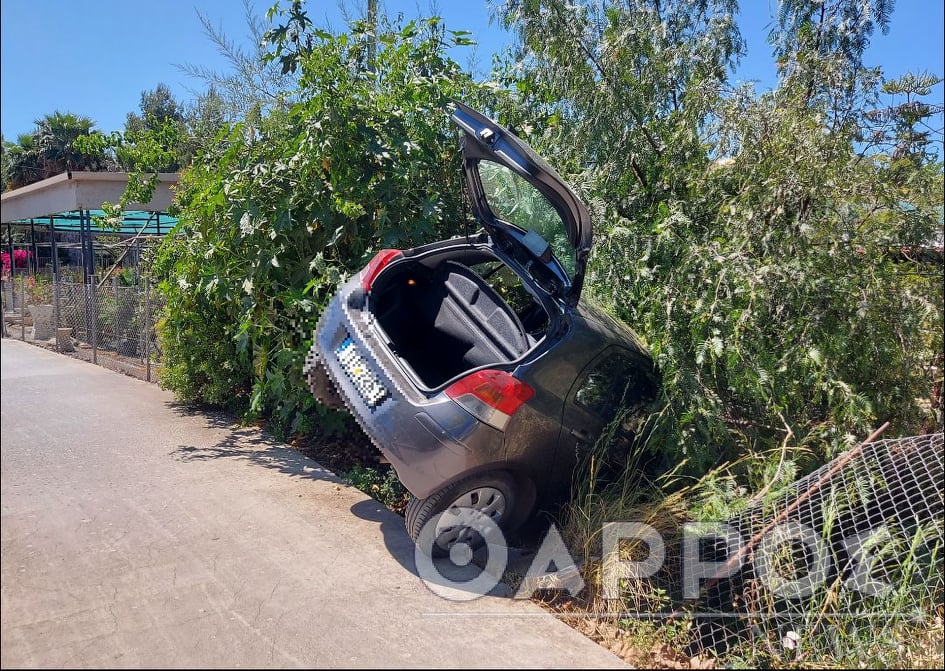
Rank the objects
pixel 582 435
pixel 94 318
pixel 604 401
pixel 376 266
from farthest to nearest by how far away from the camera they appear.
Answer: pixel 94 318
pixel 376 266
pixel 604 401
pixel 582 435

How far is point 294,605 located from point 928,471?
11.0ft

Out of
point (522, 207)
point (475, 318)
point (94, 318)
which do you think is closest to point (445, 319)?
point (475, 318)

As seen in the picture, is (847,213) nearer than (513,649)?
No

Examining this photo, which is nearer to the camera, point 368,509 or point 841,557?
point 841,557

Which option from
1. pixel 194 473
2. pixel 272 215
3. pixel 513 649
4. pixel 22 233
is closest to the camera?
pixel 513 649

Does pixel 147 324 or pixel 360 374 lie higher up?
pixel 147 324

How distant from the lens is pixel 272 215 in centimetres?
612

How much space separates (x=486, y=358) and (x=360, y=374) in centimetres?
102

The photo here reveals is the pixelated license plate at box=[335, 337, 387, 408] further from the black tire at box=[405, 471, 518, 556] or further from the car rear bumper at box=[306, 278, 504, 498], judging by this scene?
the black tire at box=[405, 471, 518, 556]

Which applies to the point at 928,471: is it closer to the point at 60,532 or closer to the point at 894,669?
the point at 894,669

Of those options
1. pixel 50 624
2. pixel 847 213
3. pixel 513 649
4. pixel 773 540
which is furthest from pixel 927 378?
pixel 50 624

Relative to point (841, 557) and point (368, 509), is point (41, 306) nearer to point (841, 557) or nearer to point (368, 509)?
point (368, 509)

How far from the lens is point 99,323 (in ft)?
32.2

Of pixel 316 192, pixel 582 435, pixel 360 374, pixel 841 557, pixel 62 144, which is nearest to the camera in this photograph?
pixel 841 557
